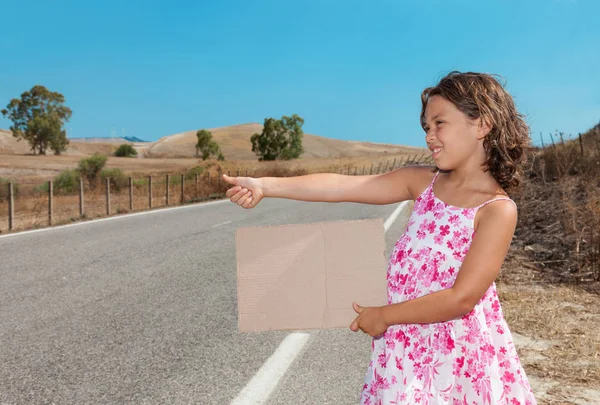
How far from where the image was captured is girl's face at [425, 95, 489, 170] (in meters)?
2.00

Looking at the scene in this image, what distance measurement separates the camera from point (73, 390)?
441cm

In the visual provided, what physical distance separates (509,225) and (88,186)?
148 feet

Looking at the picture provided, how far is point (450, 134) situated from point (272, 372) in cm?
305

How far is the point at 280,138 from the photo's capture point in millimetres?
127125

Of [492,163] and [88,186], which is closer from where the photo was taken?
[492,163]

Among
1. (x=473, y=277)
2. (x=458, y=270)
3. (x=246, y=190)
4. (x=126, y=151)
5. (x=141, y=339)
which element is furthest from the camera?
(x=126, y=151)

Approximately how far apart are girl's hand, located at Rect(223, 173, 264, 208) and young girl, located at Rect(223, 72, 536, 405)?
517mm

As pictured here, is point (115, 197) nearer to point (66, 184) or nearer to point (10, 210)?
point (66, 184)

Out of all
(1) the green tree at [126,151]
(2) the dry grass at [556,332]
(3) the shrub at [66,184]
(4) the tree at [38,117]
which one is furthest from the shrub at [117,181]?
(1) the green tree at [126,151]

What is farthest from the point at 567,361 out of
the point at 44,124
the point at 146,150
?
the point at 146,150

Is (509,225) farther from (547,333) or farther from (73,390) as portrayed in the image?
(547,333)

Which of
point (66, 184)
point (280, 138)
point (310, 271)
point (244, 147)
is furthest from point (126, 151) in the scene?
point (310, 271)

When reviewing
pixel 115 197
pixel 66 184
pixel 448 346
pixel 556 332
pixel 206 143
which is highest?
pixel 206 143

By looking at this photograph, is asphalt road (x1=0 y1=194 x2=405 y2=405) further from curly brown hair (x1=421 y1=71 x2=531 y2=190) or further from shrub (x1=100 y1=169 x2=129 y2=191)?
shrub (x1=100 y1=169 x2=129 y2=191)
